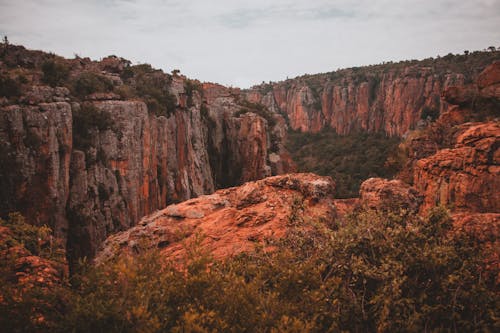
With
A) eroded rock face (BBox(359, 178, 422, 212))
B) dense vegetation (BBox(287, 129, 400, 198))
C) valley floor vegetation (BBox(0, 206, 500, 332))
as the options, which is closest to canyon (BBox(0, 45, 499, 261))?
eroded rock face (BBox(359, 178, 422, 212))

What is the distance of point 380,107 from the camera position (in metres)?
88.3

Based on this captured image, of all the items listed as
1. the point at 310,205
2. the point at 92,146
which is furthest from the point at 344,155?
the point at 310,205

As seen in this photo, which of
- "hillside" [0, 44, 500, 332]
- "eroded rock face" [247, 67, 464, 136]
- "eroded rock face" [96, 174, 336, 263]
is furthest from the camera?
"eroded rock face" [247, 67, 464, 136]

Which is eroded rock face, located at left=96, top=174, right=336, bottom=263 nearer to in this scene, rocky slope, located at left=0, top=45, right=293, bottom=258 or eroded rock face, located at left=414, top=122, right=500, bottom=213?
eroded rock face, located at left=414, top=122, right=500, bottom=213

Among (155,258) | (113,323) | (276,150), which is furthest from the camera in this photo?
(276,150)

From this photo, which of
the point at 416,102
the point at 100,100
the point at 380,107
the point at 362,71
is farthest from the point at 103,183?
the point at 362,71

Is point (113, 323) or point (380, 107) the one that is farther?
point (380, 107)

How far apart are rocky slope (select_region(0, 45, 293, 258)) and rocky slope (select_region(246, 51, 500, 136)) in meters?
48.2

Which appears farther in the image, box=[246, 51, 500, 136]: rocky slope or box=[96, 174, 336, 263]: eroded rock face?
box=[246, 51, 500, 136]: rocky slope

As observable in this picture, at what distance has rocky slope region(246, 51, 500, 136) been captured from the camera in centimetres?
7395

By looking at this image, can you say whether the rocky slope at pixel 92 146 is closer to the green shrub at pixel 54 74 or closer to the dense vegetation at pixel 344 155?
the green shrub at pixel 54 74

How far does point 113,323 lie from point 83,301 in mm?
519

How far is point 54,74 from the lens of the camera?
23078 mm

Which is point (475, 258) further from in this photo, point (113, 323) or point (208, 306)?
point (113, 323)
